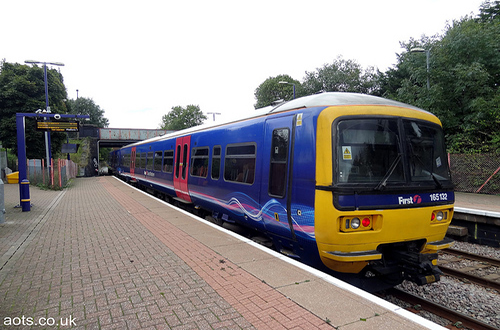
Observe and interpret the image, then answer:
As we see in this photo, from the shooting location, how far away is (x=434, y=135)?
507 cm

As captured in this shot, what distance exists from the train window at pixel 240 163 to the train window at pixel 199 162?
1.40 metres

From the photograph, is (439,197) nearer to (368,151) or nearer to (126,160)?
(368,151)

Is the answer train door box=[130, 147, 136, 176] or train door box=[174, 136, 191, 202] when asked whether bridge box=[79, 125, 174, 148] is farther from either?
train door box=[174, 136, 191, 202]

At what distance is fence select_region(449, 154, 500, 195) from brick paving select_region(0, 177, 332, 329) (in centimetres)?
1318

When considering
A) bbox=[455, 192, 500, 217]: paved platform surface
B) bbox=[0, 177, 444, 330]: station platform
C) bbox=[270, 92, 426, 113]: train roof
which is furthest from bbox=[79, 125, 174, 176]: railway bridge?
bbox=[270, 92, 426, 113]: train roof

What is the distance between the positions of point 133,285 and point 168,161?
29.2ft

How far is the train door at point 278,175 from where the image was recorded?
16.7 ft

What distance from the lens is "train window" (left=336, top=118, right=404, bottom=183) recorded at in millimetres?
4352

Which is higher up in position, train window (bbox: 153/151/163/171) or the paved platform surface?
train window (bbox: 153/151/163/171)

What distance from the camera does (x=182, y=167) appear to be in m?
10.8

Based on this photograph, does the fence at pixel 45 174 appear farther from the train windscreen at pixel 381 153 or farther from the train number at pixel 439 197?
the train number at pixel 439 197

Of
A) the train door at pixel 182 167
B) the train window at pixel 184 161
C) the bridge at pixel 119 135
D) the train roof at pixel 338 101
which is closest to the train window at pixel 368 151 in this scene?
the train roof at pixel 338 101

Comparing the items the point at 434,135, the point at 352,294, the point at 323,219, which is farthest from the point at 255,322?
the point at 434,135

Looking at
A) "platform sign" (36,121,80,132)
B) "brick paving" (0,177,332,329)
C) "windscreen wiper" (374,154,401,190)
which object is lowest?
"brick paving" (0,177,332,329)
